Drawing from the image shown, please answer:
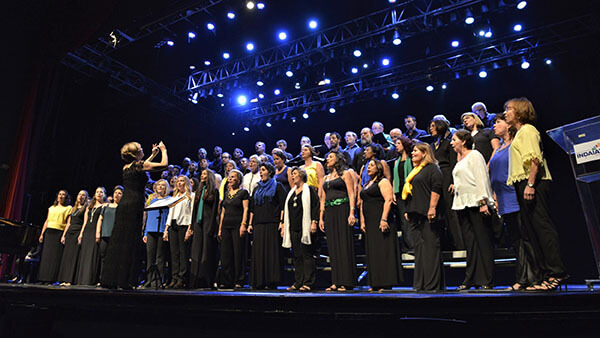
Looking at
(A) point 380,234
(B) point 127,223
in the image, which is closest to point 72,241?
(B) point 127,223

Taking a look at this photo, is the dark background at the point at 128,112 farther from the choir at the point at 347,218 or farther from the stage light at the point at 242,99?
the choir at the point at 347,218

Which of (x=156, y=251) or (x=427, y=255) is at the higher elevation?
(x=156, y=251)

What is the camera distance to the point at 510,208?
362 centimetres

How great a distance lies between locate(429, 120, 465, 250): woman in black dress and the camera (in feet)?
14.7

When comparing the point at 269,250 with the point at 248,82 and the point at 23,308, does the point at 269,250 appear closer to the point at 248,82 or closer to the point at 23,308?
the point at 23,308

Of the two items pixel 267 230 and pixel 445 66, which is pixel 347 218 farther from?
pixel 445 66

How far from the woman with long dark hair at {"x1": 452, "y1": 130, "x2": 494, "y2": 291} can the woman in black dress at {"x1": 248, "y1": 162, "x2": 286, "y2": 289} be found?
87.0 inches

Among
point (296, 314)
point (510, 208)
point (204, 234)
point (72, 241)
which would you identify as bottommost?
point (296, 314)

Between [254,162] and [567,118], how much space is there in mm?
6600

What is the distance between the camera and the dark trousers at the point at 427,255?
385 cm

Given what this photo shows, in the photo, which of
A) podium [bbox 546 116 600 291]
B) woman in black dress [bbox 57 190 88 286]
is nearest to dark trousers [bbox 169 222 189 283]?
woman in black dress [bbox 57 190 88 286]

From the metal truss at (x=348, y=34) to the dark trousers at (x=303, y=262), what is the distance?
17.3 ft

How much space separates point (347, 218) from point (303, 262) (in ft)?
2.38

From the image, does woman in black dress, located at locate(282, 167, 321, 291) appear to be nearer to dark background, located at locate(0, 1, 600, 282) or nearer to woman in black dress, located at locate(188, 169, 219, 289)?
woman in black dress, located at locate(188, 169, 219, 289)
